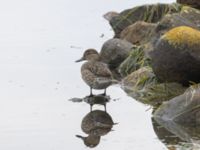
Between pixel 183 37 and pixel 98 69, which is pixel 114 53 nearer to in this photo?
pixel 98 69

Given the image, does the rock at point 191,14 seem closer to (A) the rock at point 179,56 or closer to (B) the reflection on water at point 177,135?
(A) the rock at point 179,56

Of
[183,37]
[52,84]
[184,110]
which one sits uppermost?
[183,37]

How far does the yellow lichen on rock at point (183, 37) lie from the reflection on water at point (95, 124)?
5.18ft

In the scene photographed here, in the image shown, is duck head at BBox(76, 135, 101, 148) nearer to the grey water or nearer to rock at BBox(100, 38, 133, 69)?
the grey water

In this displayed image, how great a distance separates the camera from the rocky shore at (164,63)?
1261cm

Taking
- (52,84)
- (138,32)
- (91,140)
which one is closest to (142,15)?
(138,32)

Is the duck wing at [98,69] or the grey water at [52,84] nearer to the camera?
the grey water at [52,84]

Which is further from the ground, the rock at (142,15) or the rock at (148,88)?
the rock at (148,88)

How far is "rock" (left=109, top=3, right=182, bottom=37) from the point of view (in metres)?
19.8

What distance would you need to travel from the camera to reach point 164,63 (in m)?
14.2

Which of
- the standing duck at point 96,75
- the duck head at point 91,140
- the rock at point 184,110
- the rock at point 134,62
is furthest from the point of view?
the rock at point 134,62

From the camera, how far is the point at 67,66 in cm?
1684

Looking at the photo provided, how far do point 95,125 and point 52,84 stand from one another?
2713 millimetres

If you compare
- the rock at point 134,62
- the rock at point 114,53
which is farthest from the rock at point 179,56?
the rock at point 114,53
